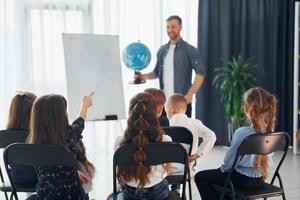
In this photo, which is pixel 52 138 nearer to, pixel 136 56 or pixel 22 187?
pixel 22 187

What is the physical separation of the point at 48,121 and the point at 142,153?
0.51 m

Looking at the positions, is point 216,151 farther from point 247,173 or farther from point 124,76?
point 247,173

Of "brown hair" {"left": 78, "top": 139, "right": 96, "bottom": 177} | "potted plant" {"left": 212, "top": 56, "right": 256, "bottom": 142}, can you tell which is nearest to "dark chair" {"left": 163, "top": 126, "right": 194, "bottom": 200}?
"brown hair" {"left": 78, "top": 139, "right": 96, "bottom": 177}

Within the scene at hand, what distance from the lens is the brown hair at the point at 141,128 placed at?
7.23 ft

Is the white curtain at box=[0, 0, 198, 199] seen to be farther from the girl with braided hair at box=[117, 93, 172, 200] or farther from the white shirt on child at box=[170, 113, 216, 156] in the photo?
the girl with braided hair at box=[117, 93, 172, 200]

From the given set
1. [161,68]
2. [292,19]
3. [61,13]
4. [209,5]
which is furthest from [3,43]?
[292,19]

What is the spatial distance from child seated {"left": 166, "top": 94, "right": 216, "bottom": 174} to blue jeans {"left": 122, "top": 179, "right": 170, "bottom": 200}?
0.48 meters

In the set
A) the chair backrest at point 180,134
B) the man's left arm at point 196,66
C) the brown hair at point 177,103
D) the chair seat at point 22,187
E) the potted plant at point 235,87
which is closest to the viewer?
the chair seat at point 22,187

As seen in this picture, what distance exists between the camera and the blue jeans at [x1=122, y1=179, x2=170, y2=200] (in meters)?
2.29

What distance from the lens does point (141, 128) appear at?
219 cm

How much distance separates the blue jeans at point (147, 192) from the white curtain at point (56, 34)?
2.46 metres

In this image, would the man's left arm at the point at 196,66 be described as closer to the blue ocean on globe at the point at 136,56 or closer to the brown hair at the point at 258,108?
the blue ocean on globe at the point at 136,56

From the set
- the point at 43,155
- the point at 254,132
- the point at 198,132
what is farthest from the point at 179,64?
the point at 43,155

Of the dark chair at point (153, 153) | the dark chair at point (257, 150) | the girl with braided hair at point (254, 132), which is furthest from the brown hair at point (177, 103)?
the dark chair at point (153, 153)
